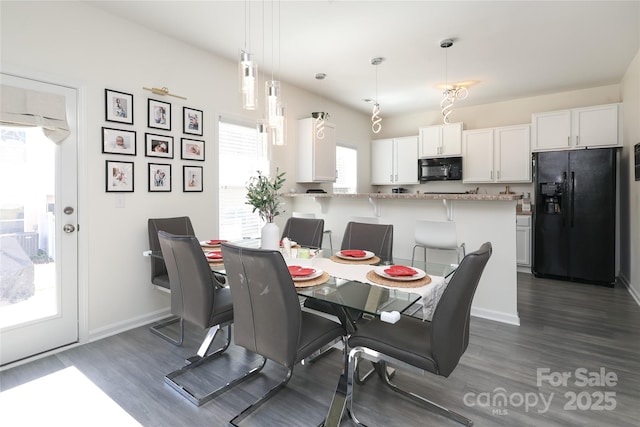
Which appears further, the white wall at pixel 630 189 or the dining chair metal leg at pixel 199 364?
the white wall at pixel 630 189

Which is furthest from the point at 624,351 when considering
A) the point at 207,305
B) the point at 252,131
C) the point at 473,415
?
the point at 252,131

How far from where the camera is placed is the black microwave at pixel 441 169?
218 inches

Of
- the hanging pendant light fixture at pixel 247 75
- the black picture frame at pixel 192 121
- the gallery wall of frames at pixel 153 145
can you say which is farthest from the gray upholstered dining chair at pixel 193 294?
the black picture frame at pixel 192 121

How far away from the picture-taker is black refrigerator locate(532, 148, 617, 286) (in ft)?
13.6

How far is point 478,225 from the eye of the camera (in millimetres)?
3201

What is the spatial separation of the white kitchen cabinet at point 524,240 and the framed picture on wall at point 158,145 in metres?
4.81

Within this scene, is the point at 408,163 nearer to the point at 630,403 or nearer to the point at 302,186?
the point at 302,186

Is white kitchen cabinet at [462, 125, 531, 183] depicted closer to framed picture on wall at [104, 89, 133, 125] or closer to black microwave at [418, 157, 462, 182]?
black microwave at [418, 157, 462, 182]

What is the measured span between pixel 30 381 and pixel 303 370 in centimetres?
178

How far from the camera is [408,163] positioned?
6098 mm

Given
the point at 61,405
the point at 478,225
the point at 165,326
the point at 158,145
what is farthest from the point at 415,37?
the point at 61,405

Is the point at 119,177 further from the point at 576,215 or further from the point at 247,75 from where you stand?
the point at 576,215

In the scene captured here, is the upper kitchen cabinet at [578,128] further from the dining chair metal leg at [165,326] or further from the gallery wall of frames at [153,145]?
the dining chair metal leg at [165,326]

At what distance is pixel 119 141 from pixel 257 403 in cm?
244
